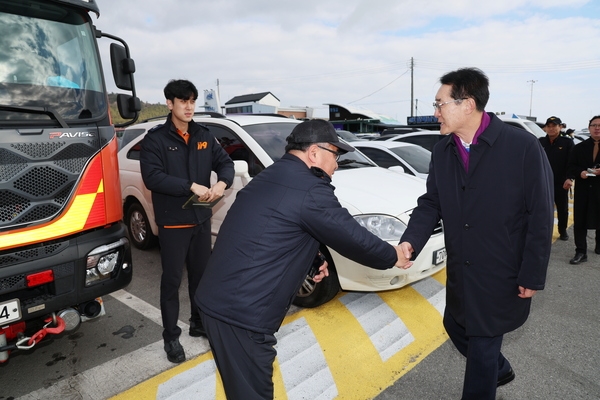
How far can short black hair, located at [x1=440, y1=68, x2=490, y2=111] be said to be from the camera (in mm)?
2215

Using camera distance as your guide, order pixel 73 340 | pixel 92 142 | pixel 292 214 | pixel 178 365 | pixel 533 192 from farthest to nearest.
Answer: pixel 73 340, pixel 178 365, pixel 92 142, pixel 533 192, pixel 292 214

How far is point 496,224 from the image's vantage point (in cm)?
218

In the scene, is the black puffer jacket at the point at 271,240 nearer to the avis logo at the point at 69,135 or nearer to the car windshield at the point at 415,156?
the avis logo at the point at 69,135

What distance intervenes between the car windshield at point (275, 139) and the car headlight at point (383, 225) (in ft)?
3.69

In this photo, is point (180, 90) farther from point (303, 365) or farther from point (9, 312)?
point (303, 365)

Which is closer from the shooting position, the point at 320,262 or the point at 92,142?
Result: the point at 320,262

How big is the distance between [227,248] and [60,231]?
1.58 meters

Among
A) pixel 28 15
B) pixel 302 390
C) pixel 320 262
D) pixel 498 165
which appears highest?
pixel 28 15

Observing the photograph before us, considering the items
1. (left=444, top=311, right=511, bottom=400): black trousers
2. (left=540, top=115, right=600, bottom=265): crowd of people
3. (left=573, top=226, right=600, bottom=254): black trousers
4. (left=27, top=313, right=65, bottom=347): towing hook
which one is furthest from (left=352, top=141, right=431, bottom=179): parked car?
(left=27, top=313, right=65, bottom=347): towing hook

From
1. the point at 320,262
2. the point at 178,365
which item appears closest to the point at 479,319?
the point at 320,262

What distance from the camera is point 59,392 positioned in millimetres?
2895

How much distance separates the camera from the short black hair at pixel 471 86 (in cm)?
221

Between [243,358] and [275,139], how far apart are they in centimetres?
306

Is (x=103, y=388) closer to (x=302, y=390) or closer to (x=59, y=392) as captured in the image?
(x=59, y=392)
